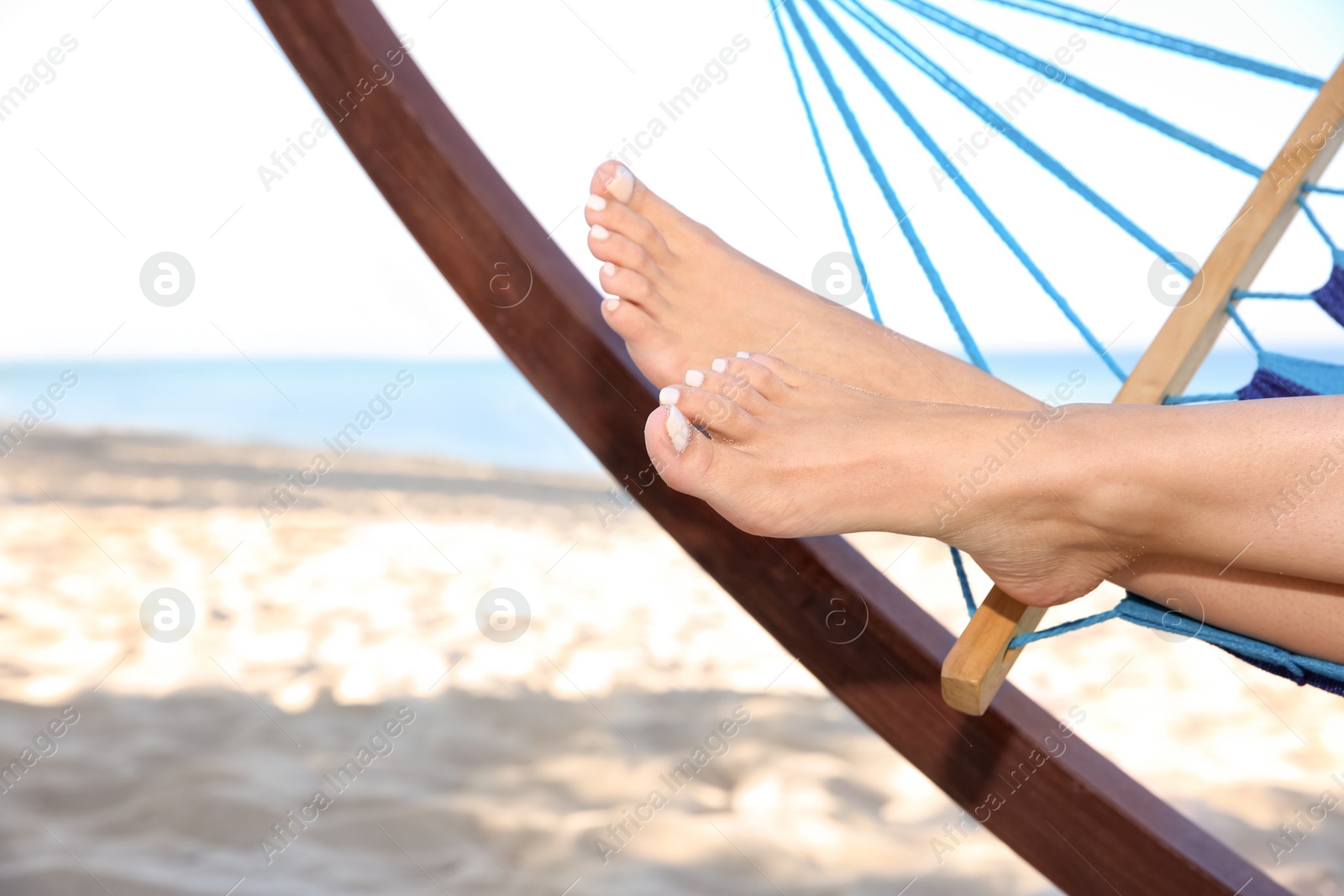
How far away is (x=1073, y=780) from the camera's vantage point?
2.50 ft

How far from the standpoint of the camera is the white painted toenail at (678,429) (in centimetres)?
57

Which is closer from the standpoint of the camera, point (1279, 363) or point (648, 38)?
point (1279, 363)

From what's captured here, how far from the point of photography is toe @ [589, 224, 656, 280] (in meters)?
0.77

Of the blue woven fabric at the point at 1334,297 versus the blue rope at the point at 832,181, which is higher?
the blue rope at the point at 832,181

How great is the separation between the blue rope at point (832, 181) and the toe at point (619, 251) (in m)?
0.18

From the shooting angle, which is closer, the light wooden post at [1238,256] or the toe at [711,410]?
the toe at [711,410]

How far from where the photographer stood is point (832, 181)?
34.1 inches

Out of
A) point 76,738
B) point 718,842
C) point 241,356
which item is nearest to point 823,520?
point 718,842

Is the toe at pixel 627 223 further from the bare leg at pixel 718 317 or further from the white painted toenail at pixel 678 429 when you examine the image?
the white painted toenail at pixel 678 429

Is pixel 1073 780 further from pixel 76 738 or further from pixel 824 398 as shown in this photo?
pixel 76 738

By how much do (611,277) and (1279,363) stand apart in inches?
20.5

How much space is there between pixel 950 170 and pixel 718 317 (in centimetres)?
29

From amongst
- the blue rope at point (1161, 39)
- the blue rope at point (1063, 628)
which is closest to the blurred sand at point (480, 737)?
the blue rope at point (1063, 628)

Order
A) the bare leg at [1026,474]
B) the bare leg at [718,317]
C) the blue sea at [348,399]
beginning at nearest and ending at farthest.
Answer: the bare leg at [1026,474]
the bare leg at [718,317]
the blue sea at [348,399]
